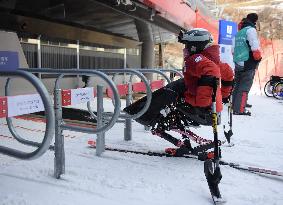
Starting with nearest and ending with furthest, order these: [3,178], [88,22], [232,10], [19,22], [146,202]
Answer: [146,202], [3,178], [19,22], [88,22], [232,10]

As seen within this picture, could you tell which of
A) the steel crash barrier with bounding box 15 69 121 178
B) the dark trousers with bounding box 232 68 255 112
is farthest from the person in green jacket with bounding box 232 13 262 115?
the steel crash barrier with bounding box 15 69 121 178

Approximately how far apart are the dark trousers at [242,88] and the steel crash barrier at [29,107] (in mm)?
5274

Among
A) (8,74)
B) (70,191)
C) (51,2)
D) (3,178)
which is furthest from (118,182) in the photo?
(51,2)

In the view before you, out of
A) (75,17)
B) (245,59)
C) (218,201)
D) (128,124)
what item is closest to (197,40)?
(218,201)

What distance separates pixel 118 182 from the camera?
312cm

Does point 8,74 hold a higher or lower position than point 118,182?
higher

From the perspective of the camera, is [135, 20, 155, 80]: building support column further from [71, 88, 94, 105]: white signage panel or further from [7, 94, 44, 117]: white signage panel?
[7, 94, 44, 117]: white signage panel

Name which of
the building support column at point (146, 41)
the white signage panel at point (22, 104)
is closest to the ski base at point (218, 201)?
the white signage panel at point (22, 104)

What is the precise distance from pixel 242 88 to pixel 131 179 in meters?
4.66

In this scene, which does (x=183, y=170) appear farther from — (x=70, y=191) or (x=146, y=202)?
(x=70, y=191)

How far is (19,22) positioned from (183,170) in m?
6.90

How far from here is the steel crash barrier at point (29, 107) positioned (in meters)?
2.28

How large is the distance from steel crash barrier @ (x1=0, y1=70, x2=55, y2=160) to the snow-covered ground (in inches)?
19.6

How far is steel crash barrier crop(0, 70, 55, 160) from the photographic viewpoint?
7.48 ft
